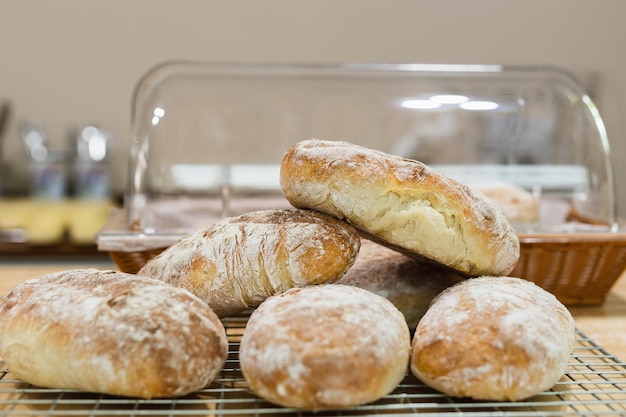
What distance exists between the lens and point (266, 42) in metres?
3.39

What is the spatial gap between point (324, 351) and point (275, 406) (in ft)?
0.43

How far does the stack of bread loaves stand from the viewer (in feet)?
2.82

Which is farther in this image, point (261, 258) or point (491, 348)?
point (261, 258)

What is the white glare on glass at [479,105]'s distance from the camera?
1.93 meters

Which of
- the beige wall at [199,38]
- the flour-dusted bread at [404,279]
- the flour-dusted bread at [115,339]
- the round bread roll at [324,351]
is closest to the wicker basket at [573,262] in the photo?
the flour-dusted bread at [404,279]

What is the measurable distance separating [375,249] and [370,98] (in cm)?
70

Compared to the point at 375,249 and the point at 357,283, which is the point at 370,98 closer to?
the point at 375,249

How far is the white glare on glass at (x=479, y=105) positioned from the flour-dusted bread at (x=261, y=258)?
938 mm

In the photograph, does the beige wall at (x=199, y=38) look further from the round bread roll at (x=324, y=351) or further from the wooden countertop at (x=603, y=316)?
the round bread roll at (x=324, y=351)

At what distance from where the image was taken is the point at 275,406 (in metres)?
0.90

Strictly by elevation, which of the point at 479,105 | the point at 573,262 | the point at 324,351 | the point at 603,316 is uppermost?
the point at 479,105

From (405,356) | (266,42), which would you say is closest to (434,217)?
(405,356)

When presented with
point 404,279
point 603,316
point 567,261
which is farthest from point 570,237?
point 404,279

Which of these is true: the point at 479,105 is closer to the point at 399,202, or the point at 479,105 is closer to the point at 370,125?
the point at 370,125
